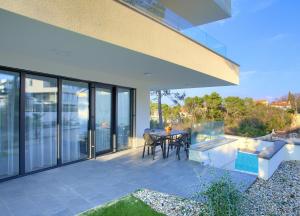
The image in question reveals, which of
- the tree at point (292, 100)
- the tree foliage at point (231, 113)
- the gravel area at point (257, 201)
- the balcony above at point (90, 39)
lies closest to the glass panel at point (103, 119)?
the balcony above at point (90, 39)

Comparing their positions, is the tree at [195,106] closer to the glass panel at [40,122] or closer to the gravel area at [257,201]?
the gravel area at [257,201]

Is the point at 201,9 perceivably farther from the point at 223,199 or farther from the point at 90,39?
the point at 223,199

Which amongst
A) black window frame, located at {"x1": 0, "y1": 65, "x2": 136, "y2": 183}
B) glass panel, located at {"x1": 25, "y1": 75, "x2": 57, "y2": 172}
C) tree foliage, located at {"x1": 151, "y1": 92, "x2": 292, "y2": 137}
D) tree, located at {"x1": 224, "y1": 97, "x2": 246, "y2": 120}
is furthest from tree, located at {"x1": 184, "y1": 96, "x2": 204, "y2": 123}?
glass panel, located at {"x1": 25, "y1": 75, "x2": 57, "y2": 172}

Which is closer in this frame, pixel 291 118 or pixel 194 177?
pixel 194 177

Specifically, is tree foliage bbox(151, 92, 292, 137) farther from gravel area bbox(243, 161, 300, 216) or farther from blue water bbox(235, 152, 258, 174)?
gravel area bbox(243, 161, 300, 216)

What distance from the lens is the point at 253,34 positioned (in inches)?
687

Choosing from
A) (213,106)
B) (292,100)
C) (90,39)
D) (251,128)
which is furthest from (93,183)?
(292,100)

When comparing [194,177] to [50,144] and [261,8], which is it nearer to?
[50,144]

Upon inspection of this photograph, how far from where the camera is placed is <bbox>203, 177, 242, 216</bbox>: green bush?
123 inches

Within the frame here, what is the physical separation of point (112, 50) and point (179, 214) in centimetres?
Result: 320

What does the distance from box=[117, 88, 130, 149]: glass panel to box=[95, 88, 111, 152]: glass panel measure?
1.67 feet

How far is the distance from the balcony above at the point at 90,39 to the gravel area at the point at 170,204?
2.84m

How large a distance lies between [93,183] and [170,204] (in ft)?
6.22

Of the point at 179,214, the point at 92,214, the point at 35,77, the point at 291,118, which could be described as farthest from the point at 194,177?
the point at 291,118
